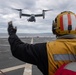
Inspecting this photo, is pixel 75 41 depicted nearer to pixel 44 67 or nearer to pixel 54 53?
pixel 54 53

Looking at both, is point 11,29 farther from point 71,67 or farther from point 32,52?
point 71,67

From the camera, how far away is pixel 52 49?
3420mm

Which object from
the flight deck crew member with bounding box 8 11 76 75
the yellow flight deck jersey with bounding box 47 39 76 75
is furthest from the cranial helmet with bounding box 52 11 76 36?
the yellow flight deck jersey with bounding box 47 39 76 75

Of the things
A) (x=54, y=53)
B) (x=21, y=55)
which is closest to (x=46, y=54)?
(x=54, y=53)

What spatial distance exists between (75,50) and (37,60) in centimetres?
54

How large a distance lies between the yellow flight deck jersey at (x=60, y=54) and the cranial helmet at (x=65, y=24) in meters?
0.29

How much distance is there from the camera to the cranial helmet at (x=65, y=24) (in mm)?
3696

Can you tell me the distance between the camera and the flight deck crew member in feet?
11.0

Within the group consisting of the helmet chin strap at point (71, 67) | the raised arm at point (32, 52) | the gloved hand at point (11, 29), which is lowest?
the helmet chin strap at point (71, 67)

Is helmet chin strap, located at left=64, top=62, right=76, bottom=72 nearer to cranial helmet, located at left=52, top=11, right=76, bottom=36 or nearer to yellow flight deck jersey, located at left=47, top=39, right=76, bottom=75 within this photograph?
yellow flight deck jersey, located at left=47, top=39, right=76, bottom=75

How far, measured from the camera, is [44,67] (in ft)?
11.5

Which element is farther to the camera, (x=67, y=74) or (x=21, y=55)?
(x=21, y=55)

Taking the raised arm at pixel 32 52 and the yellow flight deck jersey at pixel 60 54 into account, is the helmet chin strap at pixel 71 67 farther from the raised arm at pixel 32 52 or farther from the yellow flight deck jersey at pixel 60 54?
the raised arm at pixel 32 52

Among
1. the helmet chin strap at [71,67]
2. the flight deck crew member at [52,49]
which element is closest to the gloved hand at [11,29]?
the flight deck crew member at [52,49]
